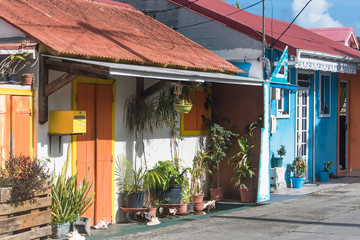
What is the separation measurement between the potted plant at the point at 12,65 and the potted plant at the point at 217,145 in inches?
191

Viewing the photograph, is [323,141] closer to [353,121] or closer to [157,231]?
[353,121]

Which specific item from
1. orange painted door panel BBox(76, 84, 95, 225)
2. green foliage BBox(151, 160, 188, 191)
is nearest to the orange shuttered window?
green foliage BBox(151, 160, 188, 191)

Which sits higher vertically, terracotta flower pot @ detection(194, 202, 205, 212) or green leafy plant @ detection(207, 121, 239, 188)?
green leafy plant @ detection(207, 121, 239, 188)

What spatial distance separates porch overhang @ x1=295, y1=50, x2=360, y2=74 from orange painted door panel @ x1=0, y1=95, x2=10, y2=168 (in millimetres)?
7053

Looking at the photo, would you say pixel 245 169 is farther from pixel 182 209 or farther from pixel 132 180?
pixel 132 180

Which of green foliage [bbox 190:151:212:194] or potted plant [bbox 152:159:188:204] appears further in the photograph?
green foliage [bbox 190:151:212:194]

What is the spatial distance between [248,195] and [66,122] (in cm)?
476

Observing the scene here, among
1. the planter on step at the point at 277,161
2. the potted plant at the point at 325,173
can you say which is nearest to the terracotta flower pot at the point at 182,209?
the planter on step at the point at 277,161

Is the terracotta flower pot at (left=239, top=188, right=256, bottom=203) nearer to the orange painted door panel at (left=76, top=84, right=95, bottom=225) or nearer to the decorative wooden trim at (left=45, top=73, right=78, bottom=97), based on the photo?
the orange painted door panel at (left=76, top=84, right=95, bottom=225)

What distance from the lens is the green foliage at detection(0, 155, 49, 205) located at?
763cm

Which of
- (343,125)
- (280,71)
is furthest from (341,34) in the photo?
(280,71)

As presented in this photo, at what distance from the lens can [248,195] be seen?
12211 millimetres

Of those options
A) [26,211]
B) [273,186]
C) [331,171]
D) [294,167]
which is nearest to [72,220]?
[26,211]

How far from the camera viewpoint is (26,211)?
791 centimetres
